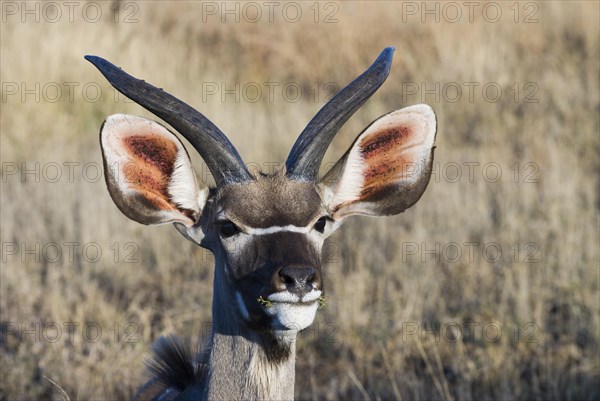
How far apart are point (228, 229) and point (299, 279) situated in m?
0.54

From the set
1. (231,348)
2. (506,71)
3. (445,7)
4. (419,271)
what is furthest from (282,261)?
(445,7)

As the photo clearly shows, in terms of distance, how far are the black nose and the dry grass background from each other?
106 inches

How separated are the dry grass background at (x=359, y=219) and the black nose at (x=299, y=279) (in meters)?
2.69

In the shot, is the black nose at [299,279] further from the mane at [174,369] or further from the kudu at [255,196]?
the mane at [174,369]

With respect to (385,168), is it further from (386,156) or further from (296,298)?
(296,298)

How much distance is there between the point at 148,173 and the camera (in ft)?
14.6

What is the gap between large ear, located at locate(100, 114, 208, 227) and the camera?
4.32m

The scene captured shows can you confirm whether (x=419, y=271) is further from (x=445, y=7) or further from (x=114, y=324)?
(x=445, y=7)

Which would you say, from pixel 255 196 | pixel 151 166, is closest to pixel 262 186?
pixel 255 196

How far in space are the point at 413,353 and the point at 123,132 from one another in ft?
11.5

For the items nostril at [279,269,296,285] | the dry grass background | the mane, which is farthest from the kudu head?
the dry grass background

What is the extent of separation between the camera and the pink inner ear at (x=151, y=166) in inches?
173

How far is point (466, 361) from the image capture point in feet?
23.1

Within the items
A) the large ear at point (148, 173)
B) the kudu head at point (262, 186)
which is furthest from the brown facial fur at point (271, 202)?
the large ear at point (148, 173)
